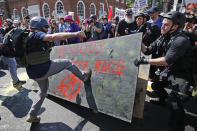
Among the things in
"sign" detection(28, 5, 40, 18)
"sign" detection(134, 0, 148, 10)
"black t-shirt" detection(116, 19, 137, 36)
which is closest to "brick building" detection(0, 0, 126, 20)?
"sign" detection(28, 5, 40, 18)

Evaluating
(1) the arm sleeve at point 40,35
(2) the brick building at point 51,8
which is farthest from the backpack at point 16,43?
(2) the brick building at point 51,8

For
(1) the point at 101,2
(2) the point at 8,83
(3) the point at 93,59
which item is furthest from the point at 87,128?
(1) the point at 101,2

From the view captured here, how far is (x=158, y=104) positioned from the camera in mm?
2959

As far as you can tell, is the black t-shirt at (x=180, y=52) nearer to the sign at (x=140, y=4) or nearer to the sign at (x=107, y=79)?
the sign at (x=107, y=79)

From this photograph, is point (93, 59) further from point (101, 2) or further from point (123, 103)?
point (101, 2)

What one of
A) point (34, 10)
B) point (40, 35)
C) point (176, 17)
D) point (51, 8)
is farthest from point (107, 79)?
point (34, 10)

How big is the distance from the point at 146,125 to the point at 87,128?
99 centimetres

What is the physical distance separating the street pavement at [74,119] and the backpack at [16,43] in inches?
50.0

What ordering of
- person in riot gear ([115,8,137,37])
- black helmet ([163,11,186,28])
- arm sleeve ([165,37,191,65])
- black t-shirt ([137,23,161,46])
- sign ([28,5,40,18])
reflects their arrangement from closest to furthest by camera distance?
arm sleeve ([165,37,191,65]) < black helmet ([163,11,186,28]) < black t-shirt ([137,23,161,46]) < person in riot gear ([115,8,137,37]) < sign ([28,5,40,18])

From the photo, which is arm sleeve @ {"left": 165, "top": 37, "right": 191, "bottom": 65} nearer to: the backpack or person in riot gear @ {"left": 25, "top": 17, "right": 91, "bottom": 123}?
person in riot gear @ {"left": 25, "top": 17, "right": 91, "bottom": 123}

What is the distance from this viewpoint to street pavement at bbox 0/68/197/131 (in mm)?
2373

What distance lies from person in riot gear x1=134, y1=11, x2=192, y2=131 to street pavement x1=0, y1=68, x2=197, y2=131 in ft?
1.75

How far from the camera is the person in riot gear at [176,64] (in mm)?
1883

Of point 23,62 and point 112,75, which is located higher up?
point 23,62
